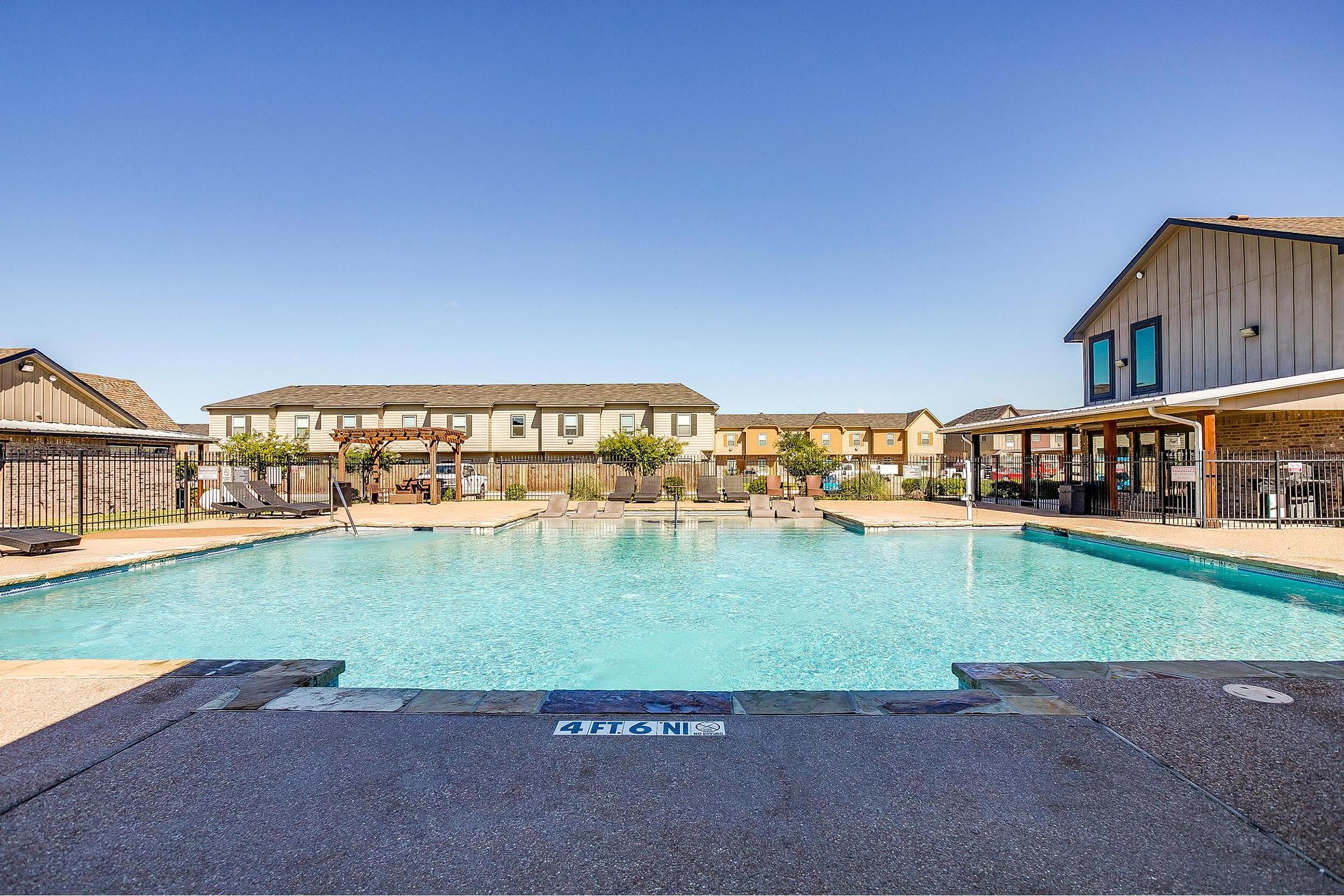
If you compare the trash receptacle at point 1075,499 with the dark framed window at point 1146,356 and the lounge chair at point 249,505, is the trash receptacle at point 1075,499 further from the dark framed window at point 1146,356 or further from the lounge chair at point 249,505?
the lounge chair at point 249,505

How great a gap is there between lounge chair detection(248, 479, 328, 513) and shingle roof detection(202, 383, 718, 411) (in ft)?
59.4

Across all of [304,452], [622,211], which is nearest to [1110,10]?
[622,211]

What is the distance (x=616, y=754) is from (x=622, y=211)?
20921 mm

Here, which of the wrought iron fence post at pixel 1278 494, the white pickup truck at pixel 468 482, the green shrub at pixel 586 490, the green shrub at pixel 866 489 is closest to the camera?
the wrought iron fence post at pixel 1278 494

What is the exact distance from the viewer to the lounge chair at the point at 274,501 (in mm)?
17719

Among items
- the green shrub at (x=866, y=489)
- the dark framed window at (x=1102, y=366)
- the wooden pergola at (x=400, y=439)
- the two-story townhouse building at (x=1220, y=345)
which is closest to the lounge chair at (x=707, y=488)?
the green shrub at (x=866, y=489)

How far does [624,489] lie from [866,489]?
922 cm

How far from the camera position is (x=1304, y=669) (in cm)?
419

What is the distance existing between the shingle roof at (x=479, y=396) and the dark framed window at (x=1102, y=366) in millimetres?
18848

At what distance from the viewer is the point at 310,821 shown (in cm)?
239

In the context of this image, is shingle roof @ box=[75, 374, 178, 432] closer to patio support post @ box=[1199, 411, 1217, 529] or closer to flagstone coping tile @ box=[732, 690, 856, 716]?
flagstone coping tile @ box=[732, 690, 856, 716]

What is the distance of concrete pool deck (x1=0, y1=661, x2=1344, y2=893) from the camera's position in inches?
81.4

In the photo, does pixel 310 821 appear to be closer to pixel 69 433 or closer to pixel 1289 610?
pixel 1289 610

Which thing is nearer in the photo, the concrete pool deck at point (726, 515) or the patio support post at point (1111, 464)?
the concrete pool deck at point (726, 515)
